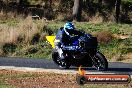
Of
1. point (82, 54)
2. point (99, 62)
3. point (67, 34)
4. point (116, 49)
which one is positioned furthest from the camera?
point (116, 49)

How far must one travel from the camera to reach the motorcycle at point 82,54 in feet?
54.1

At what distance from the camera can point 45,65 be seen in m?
17.9

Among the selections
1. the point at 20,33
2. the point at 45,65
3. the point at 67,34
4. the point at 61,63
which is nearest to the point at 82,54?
the point at 67,34

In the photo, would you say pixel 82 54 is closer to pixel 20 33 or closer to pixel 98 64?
pixel 98 64

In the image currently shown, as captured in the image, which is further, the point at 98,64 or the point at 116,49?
the point at 116,49

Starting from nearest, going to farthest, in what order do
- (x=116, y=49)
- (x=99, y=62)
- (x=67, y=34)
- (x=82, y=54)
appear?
1. (x=99, y=62)
2. (x=82, y=54)
3. (x=67, y=34)
4. (x=116, y=49)

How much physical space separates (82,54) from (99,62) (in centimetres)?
63

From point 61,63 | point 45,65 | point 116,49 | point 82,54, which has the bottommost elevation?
point 116,49

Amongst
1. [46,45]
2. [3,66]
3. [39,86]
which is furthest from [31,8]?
[39,86]

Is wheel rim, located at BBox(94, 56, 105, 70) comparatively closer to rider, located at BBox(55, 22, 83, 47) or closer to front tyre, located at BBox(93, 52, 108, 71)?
front tyre, located at BBox(93, 52, 108, 71)

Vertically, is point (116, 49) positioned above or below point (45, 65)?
below

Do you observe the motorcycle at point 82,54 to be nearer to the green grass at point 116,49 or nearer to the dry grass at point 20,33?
the green grass at point 116,49

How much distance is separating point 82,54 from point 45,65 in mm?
1730

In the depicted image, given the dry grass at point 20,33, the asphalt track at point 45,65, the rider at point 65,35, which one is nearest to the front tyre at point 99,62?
the asphalt track at point 45,65
